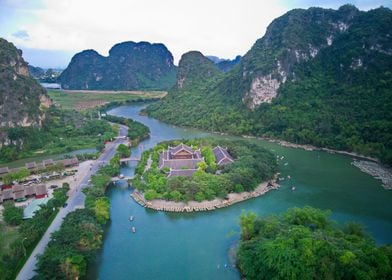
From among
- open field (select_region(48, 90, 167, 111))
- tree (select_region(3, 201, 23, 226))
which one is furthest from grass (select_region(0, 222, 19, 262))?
open field (select_region(48, 90, 167, 111))

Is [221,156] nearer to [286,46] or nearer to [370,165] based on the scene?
[370,165]

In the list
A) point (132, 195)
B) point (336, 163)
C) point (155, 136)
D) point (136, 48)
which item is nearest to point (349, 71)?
point (336, 163)

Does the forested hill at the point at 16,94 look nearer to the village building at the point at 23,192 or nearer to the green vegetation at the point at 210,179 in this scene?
the village building at the point at 23,192

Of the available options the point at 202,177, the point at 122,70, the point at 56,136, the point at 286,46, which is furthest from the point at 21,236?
the point at 122,70

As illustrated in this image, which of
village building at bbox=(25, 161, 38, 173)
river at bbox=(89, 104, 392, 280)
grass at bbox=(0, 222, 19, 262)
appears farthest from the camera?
village building at bbox=(25, 161, 38, 173)

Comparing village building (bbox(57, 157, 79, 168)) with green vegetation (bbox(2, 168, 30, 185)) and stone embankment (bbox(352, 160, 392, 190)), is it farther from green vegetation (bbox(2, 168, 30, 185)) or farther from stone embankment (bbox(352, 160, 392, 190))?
stone embankment (bbox(352, 160, 392, 190))

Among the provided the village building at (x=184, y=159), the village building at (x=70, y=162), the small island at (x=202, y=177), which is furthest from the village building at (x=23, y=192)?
the village building at (x=184, y=159)

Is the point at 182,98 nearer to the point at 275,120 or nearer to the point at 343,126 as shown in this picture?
the point at 275,120
